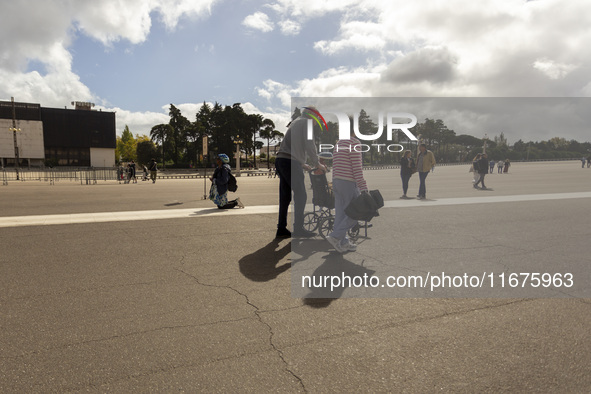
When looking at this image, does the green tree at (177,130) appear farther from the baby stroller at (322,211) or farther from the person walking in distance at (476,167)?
the baby stroller at (322,211)

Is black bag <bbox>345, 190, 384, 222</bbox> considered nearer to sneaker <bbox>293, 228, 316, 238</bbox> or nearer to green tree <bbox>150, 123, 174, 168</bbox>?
sneaker <bbox>293, 228, 316, 238</bbox>

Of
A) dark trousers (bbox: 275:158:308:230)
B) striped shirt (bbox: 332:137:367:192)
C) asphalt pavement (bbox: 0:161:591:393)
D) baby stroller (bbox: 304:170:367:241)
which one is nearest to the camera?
asphalt pavement (bbox: 0:161:591:393)

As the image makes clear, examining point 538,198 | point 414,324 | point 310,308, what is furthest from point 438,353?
point 538,198

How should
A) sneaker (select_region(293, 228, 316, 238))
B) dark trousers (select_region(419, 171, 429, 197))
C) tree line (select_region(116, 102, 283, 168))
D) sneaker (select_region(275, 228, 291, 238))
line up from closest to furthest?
sneaker (select_region(293, 228, 316, 238)) < sneaker (select_region(275, 228, 291, 238)) < dark trousers (select_region(419, 171, 429, 197)) < tree line (select_region(116, 102, 283, 168))

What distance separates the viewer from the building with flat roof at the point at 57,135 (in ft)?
271

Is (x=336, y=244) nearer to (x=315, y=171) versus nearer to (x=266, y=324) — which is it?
(x=315, y=171)

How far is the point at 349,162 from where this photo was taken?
17.1 ft

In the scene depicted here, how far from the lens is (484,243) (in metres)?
5.98

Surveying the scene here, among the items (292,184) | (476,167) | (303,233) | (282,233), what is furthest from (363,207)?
(476,167)

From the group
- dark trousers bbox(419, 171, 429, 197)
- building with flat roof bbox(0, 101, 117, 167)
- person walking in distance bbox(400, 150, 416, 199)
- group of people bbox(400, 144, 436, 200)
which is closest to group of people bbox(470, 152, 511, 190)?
group of people bbox(400, 144, 436, 200)

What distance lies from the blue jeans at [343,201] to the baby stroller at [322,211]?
0.74 metres

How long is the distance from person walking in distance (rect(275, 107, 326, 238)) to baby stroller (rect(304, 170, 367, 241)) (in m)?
0.19

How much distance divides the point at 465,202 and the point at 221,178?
7.14 meters

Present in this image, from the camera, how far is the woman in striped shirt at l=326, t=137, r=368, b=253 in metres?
5.18
